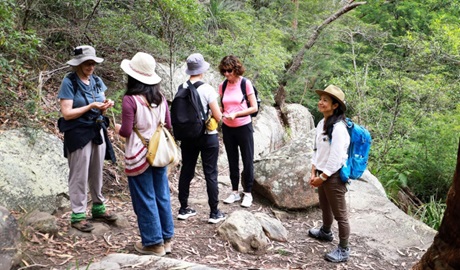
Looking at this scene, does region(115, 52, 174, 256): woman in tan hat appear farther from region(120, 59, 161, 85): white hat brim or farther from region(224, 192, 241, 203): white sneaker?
region(224, 192, 241, 203): white sneaker

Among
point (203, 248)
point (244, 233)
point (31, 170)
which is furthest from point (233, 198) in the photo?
point (31, 170)

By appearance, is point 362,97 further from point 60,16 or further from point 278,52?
point 60,16

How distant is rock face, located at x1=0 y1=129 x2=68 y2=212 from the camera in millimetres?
4453

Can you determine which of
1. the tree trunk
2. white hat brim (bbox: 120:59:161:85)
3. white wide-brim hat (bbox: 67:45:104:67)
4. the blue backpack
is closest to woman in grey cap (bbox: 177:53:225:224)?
white hat brim (bbox: 120:59:161:85)

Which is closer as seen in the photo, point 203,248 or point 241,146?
point 203,248

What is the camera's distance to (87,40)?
780 cm

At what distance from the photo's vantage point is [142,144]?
3656 millimetres

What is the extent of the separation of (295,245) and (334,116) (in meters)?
1.66

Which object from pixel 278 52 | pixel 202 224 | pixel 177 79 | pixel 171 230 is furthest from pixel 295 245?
pixel 278 52

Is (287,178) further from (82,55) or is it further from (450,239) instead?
(450,239)

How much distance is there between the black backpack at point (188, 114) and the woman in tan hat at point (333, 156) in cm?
131

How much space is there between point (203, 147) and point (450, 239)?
290 cm

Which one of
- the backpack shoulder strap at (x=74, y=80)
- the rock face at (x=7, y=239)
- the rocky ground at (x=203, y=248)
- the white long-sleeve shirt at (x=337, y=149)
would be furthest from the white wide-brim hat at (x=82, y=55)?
the white long-sleeve shirt at (x=337, y=149)

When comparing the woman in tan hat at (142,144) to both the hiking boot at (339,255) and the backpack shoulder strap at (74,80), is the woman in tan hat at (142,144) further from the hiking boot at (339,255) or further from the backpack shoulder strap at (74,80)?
the hiking boot at (339,255)
